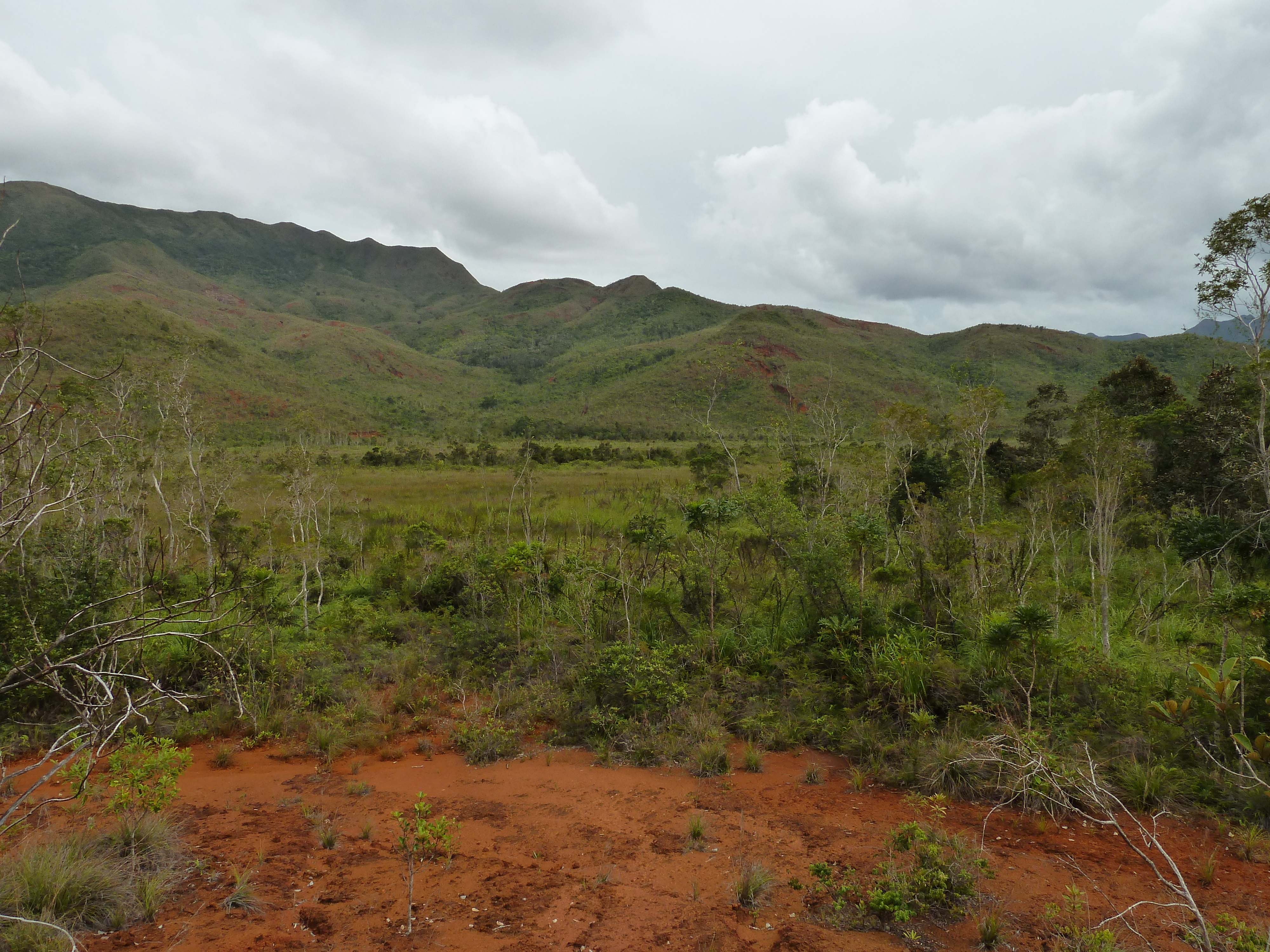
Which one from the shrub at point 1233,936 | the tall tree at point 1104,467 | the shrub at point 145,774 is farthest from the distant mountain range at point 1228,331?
the shrub at point 145,774

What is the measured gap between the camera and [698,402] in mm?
63281

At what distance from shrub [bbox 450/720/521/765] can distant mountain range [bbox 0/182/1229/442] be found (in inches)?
194

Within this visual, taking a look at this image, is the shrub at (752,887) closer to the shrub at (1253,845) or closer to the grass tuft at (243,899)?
the grass tuft at (243,899)

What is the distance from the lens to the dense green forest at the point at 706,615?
5883 millimetres

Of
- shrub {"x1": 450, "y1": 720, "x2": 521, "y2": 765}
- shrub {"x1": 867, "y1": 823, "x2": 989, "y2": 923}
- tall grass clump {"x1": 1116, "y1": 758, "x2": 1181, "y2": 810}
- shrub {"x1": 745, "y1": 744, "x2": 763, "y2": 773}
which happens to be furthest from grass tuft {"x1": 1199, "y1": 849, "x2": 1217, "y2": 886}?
shrub {"x1": 450, "y1": 720, "x2": 521, "y2": 765}

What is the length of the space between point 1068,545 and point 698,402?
5053cm

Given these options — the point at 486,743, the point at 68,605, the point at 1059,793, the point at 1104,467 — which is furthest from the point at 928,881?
the point at 68,605

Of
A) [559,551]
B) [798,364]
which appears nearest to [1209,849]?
[559,551]

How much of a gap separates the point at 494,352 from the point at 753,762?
122 metres

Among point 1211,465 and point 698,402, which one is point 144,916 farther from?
point 698,402

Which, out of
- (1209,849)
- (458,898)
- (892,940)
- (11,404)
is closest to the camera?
(11,404)

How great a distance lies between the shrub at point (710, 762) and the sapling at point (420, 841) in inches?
95.0

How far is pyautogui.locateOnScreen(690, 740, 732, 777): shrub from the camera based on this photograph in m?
6.45

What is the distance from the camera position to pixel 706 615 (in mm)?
9805
